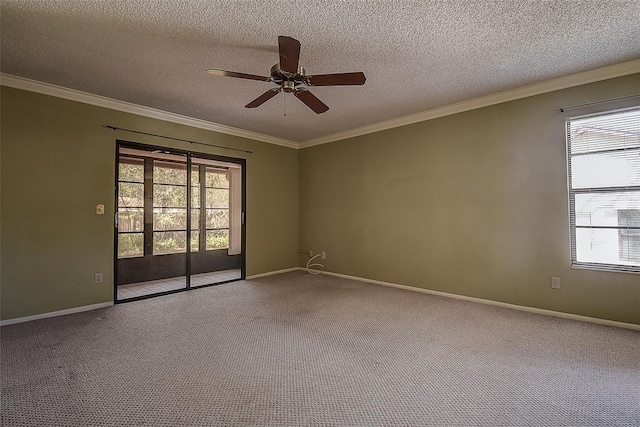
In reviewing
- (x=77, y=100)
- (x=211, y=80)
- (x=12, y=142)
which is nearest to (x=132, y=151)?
(x=77, y=100)

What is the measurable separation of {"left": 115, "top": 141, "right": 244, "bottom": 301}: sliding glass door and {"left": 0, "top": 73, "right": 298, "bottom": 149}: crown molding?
18.4 inches

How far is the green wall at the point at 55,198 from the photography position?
126 inches

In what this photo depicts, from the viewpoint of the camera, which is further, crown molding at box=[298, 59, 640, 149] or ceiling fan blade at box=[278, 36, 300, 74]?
crown molding at box=[298, 59, 640, 149]

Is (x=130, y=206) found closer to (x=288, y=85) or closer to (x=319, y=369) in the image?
(x=288, y=85)

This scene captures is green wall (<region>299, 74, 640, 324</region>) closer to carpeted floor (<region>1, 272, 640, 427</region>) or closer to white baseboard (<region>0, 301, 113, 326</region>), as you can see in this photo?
carpeted floor (<region>1, 272, 640, 427</region>)

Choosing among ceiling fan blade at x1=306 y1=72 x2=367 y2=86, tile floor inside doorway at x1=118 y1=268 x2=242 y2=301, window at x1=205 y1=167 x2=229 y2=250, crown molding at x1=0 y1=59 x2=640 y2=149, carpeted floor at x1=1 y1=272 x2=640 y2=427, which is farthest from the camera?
window at x1=205 y1=167 x2=229 y2=250

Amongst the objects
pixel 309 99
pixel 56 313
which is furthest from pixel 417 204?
pixel 56 313

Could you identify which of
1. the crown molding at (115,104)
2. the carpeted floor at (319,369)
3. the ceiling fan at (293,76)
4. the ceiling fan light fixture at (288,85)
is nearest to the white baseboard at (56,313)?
the carpeted floor at (319,369)

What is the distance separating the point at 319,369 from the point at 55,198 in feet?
11.8

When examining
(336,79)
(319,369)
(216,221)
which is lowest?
(319,369)

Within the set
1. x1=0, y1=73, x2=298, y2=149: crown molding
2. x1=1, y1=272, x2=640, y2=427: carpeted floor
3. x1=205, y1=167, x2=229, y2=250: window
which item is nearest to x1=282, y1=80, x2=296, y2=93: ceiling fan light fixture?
x1=1, y1=272, x2=640, y2=427: carpeted floor

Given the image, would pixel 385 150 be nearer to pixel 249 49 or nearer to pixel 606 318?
pixel 249 49

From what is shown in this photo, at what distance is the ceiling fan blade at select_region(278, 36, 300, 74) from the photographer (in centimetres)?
195

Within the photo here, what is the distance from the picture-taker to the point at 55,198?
3.46 m
